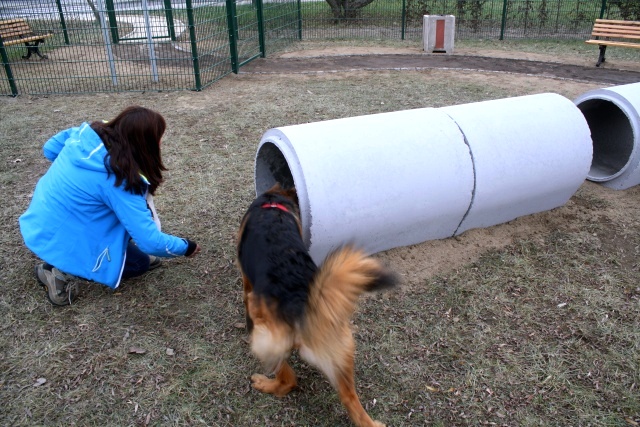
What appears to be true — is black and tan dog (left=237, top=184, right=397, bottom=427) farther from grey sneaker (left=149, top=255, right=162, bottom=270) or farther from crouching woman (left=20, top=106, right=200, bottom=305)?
grey sneaker (left=149, top=255, right=162, bottom=270)

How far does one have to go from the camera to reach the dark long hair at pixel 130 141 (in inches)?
117

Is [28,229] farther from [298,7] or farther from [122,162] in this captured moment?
[298,7]

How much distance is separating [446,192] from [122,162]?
2.20 metres

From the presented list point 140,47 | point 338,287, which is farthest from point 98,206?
point 140,47

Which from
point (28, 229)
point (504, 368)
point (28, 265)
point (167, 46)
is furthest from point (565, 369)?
point (167, 46)

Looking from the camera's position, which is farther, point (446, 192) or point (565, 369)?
point (446, 192)

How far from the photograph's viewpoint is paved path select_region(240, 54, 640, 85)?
31.0ft

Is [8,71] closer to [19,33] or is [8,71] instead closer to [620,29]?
[19,33]

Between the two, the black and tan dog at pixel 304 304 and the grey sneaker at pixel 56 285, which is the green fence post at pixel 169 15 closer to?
the grey sneaker at pixel 56 285

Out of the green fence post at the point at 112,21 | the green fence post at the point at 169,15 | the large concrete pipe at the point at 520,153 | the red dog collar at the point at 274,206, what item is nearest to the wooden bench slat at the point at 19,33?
the green fence post at the point at 112,21

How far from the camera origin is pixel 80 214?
3.14 meters

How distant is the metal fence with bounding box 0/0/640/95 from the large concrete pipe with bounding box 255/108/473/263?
5.38 meters

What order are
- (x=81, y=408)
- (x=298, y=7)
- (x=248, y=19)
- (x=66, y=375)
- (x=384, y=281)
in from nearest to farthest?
(x=384, y=281) < (x=81, y=408) < (x=66, y=375) < (x=248, y=19) < (x=298, y=7)

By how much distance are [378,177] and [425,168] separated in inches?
14.8
